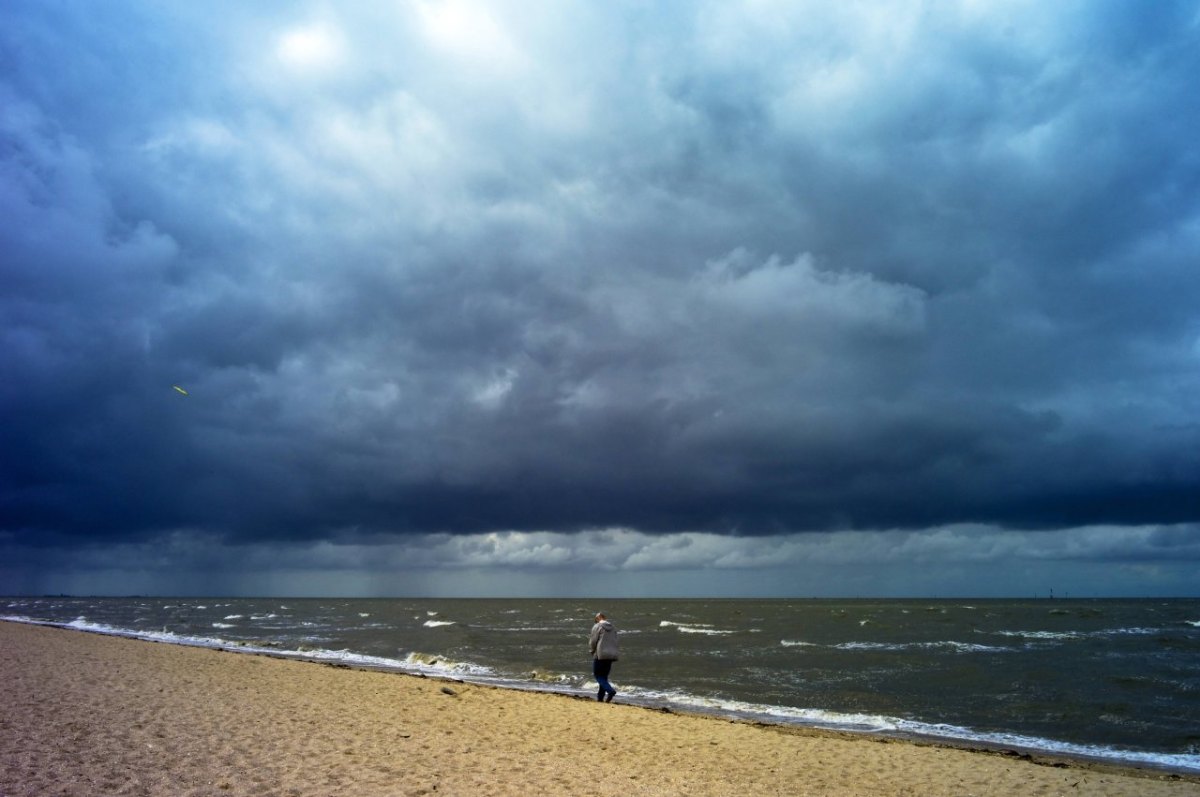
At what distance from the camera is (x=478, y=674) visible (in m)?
27.2

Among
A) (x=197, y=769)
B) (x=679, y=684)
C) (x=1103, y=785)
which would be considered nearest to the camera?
(x=197, y=769)

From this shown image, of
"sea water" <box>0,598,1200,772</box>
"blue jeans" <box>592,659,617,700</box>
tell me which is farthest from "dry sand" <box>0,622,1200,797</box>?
"sea water" <box>0,598,1200,772</box>

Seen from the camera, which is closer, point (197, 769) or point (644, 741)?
point (197, 769)

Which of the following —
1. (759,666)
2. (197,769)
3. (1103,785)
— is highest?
(197,769)

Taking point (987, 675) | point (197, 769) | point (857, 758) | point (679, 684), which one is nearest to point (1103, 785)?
point (857, 758)

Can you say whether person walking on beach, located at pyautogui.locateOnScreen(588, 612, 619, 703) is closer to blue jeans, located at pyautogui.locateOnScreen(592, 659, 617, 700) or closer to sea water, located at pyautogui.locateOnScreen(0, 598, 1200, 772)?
blue jeans, located at pyautogui.locateOnScreen(592, 659, 617, 700)

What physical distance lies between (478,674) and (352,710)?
12.8 metres

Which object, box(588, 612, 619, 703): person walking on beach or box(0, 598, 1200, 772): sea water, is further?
box(588, 612, 619, 703): person walking on beach

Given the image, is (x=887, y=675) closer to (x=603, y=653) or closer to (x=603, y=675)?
(x=603, y=675)

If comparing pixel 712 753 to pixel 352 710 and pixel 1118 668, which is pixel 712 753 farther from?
pixel 1118 668

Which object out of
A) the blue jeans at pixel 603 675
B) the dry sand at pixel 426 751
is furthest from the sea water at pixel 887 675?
the dry sand at pixel 426 751

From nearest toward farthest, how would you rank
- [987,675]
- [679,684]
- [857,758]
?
[857,758] < [679,684] < [987,675]

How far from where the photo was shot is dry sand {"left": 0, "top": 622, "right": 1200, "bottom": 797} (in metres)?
9.16

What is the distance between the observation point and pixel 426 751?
442 inches
